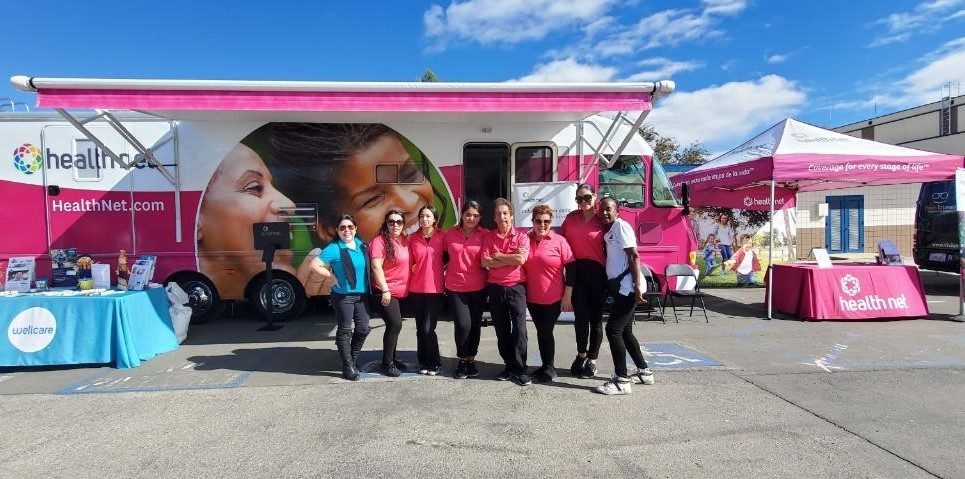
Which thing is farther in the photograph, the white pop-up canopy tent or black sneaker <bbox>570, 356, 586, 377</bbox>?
the white pop-up canopy tent

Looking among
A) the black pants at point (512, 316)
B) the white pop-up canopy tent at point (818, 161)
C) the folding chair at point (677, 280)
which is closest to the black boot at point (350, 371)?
the black pants at point (512, 316)

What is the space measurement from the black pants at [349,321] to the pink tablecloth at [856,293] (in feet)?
20.4

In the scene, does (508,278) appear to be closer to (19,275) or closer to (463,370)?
(463,370)

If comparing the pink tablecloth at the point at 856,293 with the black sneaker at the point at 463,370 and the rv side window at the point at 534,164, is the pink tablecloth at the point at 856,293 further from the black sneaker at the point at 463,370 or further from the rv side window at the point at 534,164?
the black sneaker at the point at 463,370

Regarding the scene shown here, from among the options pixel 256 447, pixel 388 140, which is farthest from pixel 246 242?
pixel 256 447

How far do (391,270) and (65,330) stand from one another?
3400 millimetres

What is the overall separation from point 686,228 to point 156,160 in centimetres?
731

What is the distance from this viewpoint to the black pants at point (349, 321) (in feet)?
14.7

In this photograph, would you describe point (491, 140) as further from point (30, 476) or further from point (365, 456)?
point (30, 476)

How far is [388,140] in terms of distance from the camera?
666 centimetres

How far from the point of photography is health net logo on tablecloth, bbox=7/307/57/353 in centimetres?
486

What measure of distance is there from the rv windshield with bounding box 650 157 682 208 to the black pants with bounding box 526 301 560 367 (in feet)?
11.4

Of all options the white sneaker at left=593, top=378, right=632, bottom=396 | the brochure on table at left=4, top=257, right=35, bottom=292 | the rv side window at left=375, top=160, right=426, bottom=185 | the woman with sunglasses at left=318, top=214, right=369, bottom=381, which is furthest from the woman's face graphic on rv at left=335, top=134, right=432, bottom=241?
the white sneaker at left=593, top=378, right=632, bottom=396

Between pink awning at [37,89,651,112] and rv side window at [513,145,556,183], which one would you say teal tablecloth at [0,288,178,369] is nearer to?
pink awning at [37,89,651,112]
